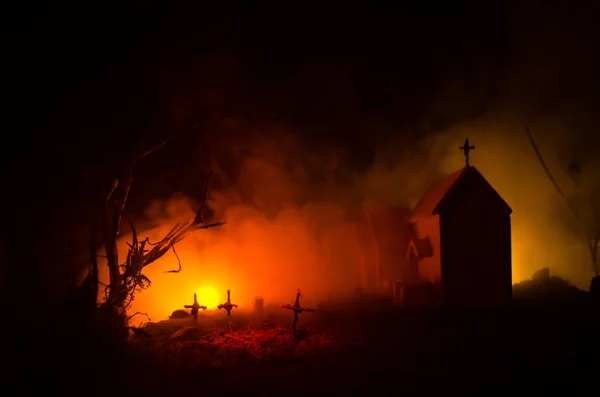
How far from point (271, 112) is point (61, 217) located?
9.43 meters

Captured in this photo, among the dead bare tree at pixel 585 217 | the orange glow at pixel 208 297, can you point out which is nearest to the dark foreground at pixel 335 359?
the orange glow at pixel 208 297

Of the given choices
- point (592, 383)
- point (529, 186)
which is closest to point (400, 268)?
point (529, 186)

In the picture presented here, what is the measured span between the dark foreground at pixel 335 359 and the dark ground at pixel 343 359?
0.02 m

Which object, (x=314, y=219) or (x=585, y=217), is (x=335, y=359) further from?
(x=585, y=217)

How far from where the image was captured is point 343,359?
11461mm

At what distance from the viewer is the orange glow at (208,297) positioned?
Result: 61.9 feet

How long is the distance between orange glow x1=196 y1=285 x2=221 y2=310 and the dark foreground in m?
4.12

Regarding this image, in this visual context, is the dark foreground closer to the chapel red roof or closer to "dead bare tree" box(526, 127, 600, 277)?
the chapel red roof

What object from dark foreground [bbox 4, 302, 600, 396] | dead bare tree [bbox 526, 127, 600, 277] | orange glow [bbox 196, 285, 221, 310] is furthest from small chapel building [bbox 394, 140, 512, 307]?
dead bare tree [bbox 526, 127, 600, 277]

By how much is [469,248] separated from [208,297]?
945 cm

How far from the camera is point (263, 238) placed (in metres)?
21.2

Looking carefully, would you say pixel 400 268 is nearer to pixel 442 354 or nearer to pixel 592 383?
pixel 442 354

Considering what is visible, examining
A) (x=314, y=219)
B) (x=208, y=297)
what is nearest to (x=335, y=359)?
(x=208, y=297)

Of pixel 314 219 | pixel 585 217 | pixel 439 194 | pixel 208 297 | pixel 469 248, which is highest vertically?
Answer: pixel 585 217
